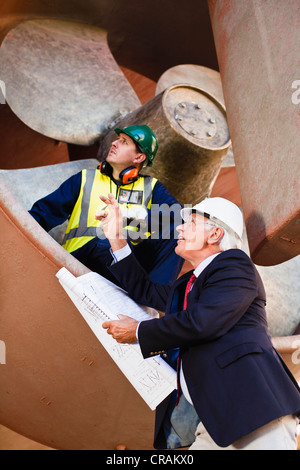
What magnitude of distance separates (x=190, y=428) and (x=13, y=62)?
257 cm

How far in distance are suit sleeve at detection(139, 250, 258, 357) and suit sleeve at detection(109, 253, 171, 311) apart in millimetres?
446

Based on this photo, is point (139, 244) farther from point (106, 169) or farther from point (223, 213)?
point (223, 213)

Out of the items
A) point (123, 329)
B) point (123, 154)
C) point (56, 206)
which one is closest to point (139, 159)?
point (123, 154)

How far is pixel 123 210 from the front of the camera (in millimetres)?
2730

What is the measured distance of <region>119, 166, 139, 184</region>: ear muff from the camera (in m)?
2.87

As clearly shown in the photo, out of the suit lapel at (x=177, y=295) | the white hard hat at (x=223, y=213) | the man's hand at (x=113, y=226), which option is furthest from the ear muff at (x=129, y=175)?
the suit lapel at (x=177, y=295)

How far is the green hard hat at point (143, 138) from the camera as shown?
3045 millimetres

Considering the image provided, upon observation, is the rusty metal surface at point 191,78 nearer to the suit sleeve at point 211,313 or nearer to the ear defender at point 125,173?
the ear defender at point 125,173

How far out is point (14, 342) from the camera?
2555 mm

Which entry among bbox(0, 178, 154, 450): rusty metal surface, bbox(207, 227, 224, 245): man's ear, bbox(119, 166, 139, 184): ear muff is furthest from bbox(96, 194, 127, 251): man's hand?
bbox(119, 166, 139, 184): ear muff

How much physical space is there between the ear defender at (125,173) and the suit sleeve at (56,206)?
0.44ft

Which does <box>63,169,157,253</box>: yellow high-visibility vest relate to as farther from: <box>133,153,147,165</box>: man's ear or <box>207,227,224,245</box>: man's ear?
<box>207,227,224,245</box>: man's ear

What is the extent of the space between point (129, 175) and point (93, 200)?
0.22 metres

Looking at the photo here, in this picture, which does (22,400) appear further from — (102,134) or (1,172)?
(102,134)
